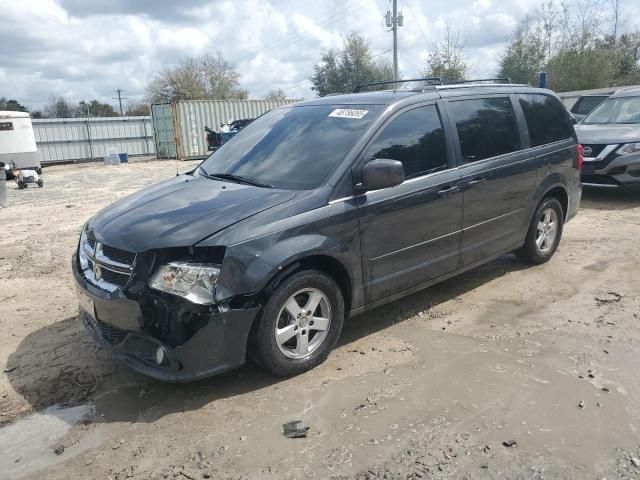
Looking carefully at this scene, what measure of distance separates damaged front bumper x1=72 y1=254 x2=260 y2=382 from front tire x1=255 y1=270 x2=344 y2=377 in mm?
140

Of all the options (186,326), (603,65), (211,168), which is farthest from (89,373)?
(603,65)

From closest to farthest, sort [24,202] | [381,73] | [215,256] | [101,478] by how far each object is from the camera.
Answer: [101,478], [215,256], [24,202], [381,73]

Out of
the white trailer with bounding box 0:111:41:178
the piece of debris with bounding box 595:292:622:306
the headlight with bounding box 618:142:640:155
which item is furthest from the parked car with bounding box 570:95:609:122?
the white trailer with bounding box 0:111:41:178

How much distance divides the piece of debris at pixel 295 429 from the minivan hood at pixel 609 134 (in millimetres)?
8368

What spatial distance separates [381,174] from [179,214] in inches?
55.0

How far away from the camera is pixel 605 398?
3389 millimetres

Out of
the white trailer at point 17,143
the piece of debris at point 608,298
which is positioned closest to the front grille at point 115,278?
the piece of debris at point 608,298

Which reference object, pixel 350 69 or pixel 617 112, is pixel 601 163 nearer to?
pixel 617 112

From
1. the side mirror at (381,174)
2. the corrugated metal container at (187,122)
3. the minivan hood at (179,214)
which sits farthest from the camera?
the corrugated metal container at (187,122)

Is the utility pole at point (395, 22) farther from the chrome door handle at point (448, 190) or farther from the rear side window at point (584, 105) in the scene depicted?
the chrome door handle at point (448, 190)

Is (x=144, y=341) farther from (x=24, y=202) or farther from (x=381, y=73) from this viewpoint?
(x=381, y=73)

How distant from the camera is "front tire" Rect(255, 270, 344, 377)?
3.48 m

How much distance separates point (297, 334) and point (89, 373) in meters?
1.53

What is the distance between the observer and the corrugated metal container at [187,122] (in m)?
25.9
